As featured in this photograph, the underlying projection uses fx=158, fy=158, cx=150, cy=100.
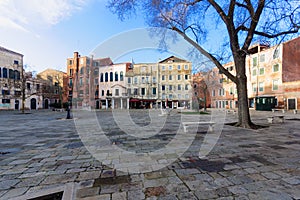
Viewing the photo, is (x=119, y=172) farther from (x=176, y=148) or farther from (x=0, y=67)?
(x=0, y=67)

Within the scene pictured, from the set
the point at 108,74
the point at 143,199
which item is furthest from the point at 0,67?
the point at 143,199

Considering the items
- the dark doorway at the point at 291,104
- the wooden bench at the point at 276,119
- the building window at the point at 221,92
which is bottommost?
the wooden bench at the point at 276,119

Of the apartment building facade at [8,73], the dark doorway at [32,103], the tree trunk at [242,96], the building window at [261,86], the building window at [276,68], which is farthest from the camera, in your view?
the dark doorway at [32,103]

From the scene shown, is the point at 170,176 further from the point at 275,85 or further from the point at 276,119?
the point at 275,85

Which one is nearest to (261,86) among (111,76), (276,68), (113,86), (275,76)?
(275,76)

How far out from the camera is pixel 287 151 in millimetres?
4535

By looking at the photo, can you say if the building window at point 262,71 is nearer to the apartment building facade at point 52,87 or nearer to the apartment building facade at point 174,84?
the apartment building facade at point 174,84

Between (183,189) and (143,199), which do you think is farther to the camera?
(183,189)

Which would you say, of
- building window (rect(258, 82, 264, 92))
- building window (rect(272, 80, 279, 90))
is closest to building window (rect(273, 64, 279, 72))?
building window (rect(272, 80, 279, 90))

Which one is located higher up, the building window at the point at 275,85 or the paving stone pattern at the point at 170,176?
the building window at the point at 275,85

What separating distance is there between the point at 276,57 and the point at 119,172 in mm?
32760

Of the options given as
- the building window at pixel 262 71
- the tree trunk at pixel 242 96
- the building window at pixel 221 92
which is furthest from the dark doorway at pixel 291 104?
the tree trunk at pixel 242 96

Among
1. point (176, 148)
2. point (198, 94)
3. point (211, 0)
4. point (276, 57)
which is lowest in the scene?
point (176, 148)

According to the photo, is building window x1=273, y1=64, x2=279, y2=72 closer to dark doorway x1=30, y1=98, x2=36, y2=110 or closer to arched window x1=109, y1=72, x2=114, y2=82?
arched window x1=109, y1=72, x2=114, y2=82
